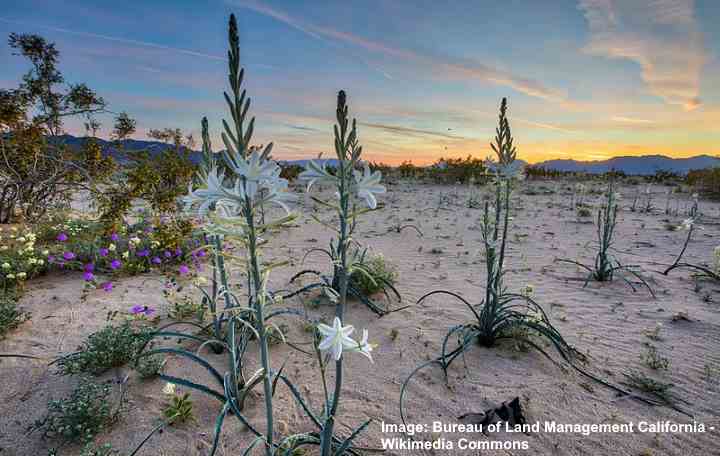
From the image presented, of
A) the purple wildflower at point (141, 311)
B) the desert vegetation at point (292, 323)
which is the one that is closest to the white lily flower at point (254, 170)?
the desert vegetation at point (292, 323)

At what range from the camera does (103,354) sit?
3176mm

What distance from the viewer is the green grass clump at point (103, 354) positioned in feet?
10.3

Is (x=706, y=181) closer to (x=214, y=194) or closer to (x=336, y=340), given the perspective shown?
(x=336, y=340)

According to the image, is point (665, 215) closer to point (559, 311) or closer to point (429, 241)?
point (429, 241)

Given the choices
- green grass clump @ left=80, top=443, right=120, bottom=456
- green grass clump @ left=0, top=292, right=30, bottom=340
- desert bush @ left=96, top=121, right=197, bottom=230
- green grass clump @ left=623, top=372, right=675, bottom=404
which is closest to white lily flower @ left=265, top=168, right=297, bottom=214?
green grass clump @ left=80, top=443, right=120, bottom=456

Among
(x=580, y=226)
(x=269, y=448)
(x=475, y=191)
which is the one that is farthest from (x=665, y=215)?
(x=269, y=448)

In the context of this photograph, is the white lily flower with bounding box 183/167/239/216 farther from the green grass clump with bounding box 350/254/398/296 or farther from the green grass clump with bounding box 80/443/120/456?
the green grass clump with bounding box 350/254/398/296

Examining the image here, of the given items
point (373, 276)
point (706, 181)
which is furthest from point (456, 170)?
point (373, 276)

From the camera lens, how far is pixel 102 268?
19.2 feet

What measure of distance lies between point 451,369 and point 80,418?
305cm

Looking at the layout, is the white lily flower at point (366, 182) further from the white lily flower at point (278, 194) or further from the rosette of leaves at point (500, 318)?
the rosette of leaves at point (500, 318)

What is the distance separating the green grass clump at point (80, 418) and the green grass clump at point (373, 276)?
312 cm

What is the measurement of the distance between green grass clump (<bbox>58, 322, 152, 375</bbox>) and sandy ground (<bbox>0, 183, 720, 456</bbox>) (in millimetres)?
140

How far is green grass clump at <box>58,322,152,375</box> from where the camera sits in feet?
10.3
